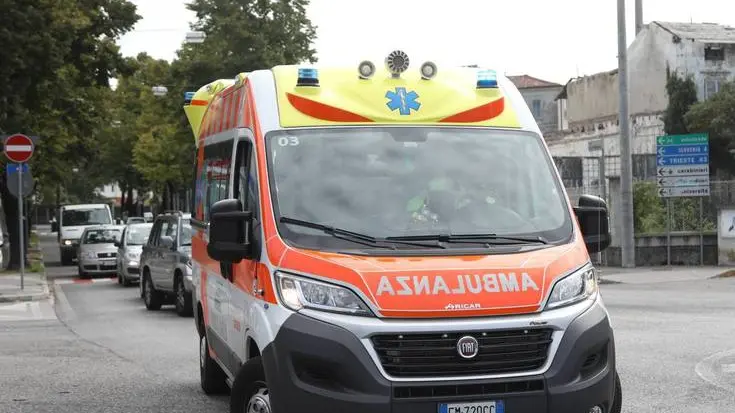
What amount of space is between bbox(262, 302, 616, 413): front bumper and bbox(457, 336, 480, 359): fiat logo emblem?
0.45 feet

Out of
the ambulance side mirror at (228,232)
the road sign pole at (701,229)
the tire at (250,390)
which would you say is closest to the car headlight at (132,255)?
the road sign pole at (701,229)

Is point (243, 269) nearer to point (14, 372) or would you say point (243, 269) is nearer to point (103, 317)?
point (14, 372)

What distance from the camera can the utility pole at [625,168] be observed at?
28.7 meters

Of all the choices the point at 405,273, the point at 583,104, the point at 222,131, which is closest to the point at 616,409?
the point at 405,273

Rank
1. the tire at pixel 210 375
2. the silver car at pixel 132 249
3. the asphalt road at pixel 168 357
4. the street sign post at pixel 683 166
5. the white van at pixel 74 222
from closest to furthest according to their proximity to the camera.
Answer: the asphalt road at pixel 168 357, the tire at pixel 210 375, the silver car at pixel 132 249, the street sign post at pixel 683 166, the white van at pixel 74 222

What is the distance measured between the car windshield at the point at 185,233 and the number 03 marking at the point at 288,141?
12060mm

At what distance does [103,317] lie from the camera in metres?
19.5

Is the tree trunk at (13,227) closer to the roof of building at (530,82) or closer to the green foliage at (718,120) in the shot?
the green foliage at (718,120)

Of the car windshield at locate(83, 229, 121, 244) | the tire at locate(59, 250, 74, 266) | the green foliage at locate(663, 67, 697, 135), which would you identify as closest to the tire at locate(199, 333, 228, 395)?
the car windshield at locate(83, 229, 121, 244)

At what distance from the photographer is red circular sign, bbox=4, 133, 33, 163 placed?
25.0m

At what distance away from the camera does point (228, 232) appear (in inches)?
272

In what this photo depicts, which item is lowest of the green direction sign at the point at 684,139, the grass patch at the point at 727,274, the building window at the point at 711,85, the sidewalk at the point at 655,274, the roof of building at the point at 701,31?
the sidewalk at the point at 655,274

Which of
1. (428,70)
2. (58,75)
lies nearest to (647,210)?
(58,75)

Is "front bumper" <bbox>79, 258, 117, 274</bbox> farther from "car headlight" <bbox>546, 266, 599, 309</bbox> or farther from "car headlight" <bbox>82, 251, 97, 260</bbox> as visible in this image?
"car headlight" <bbox>546, 266, 599, 309</bbox>
